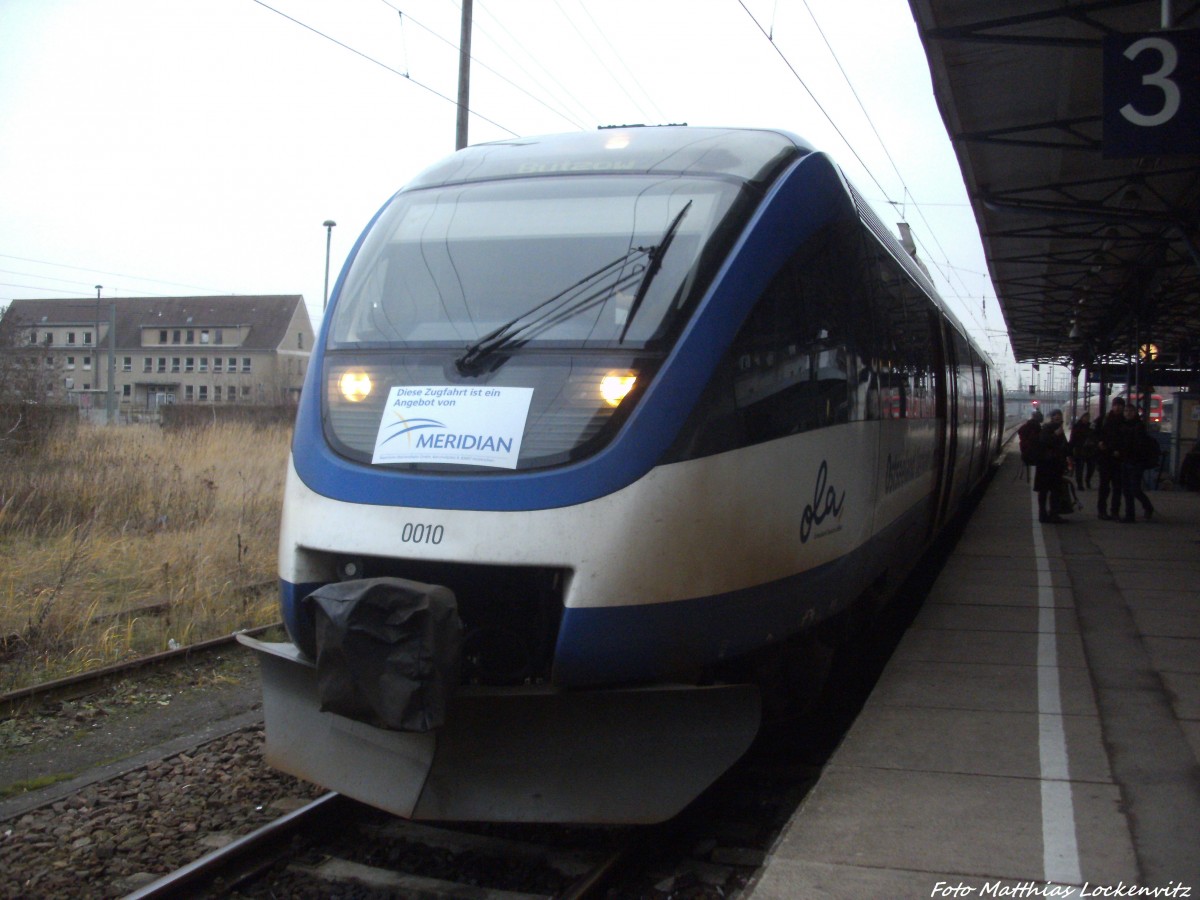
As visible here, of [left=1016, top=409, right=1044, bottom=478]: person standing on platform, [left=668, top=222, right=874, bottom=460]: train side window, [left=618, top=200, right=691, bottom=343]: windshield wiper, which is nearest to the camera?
[left=668, top=222, right=874, bottom=460]: train side window

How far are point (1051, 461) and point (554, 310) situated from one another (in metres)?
12.7

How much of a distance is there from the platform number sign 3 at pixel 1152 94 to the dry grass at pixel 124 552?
7.37 metres

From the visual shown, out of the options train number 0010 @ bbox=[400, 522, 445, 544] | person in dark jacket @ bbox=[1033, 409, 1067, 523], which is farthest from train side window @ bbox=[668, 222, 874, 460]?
person in dark jacket @ bbox=[1033, 409, 1067, 523]

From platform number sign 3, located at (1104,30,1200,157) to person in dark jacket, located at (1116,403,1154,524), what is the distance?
8960mm

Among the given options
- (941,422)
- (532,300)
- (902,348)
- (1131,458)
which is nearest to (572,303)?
(532,300)

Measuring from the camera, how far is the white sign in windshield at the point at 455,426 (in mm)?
4574

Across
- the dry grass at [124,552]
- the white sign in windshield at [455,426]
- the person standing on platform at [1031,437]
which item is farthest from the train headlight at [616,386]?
the person standing on platform at [1031,437]

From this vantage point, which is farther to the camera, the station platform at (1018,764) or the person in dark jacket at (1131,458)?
the person in dark jacket at (1131,458)

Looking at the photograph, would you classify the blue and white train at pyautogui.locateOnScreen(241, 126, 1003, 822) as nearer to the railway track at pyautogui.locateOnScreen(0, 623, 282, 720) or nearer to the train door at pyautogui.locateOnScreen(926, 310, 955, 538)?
the railway track at pyautogui.locateOnScreen(0, 623, 282, 720)

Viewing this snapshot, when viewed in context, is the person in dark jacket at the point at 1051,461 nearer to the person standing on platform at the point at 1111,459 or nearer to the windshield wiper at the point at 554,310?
Result: the person standing on platform at the point at 1111,459

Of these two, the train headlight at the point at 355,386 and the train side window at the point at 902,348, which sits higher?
the train side window at the point at 902,348

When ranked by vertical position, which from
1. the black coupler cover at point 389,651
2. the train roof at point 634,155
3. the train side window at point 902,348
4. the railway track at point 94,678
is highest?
the train roof at point 634,155

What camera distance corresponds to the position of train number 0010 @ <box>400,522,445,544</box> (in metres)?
4.45

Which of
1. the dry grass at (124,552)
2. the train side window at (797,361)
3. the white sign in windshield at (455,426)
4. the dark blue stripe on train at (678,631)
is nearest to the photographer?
the dark blue stripe on train at (678,631)
